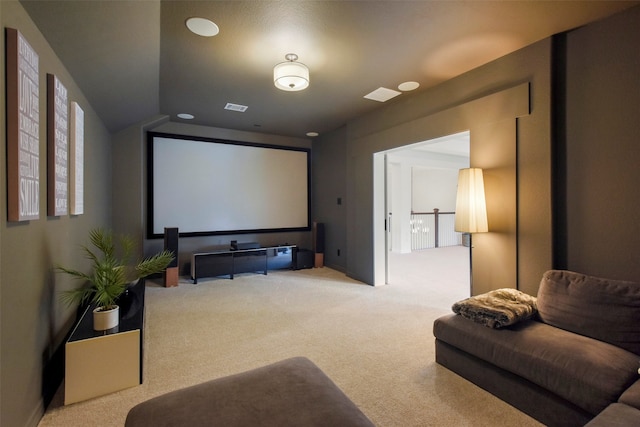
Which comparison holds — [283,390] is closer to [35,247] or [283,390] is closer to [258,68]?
[35,247]

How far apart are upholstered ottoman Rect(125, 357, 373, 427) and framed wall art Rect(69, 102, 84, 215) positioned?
1.97m

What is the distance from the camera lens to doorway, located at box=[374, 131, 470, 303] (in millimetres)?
4836

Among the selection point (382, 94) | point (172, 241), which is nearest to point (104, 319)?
point (172, 241)

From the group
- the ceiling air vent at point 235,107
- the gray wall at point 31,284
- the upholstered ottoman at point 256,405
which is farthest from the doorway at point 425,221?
the gray wall at point 31,284

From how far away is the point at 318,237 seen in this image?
573 centimetres

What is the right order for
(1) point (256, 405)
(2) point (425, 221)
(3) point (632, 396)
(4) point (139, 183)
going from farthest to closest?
(2) point (425, 221) → (4) point (139, 183) → (3) point (632, 396) → (1) point (256, 405)

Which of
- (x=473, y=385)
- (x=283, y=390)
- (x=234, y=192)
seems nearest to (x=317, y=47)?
(x=283, y=390)

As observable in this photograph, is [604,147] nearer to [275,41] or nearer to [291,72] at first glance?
[291,72]

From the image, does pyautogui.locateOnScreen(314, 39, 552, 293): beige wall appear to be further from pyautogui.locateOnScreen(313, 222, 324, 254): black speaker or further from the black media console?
the black media console

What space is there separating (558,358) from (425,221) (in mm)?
7222

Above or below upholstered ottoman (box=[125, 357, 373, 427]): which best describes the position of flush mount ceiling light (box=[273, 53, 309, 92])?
above

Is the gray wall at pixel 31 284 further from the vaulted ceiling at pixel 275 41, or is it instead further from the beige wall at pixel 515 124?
the beige wall at pixel 515 124

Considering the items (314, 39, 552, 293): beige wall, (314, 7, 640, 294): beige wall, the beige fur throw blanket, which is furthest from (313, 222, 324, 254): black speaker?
the beige fur throw blanket

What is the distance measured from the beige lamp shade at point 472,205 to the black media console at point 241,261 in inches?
128
